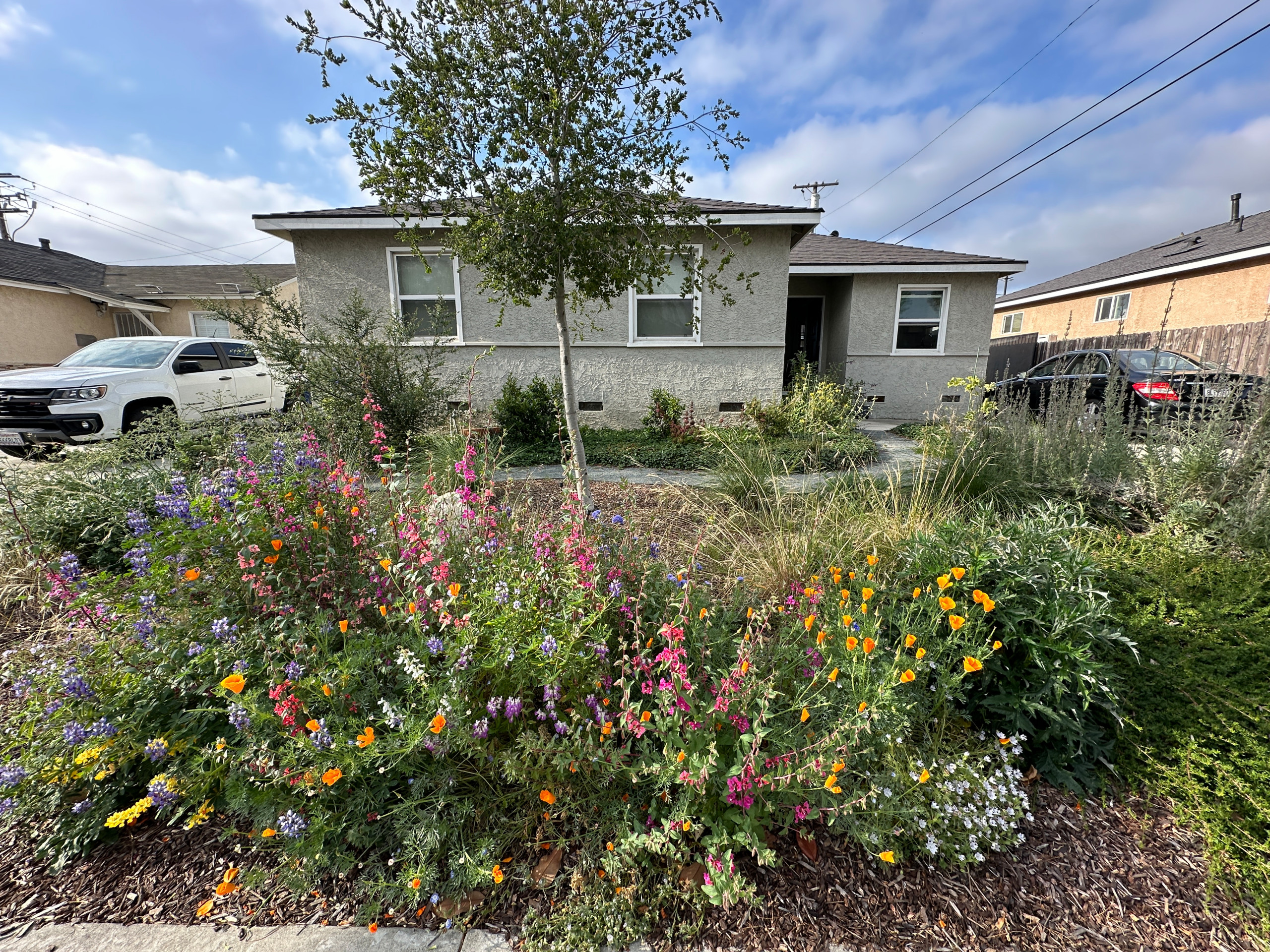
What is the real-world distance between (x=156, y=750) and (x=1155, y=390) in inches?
376

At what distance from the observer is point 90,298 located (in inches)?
695

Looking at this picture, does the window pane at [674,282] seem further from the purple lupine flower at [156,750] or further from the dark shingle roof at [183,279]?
the dark shingle roof at [183,279]

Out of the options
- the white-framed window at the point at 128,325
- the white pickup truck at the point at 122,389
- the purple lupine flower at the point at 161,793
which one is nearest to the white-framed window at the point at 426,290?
the white pickup truck at the point at 122,389

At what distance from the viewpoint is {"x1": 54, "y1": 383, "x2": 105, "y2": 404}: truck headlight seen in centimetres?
682

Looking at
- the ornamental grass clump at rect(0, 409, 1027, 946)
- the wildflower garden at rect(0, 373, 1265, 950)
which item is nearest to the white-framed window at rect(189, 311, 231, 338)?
the wildflower garden at rect(0, 373, 1265, 950)

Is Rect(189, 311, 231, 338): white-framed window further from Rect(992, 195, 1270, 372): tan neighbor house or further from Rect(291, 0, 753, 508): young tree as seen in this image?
Rect(992, 195, 1270, 372): tan neighbor house

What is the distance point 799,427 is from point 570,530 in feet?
20.3

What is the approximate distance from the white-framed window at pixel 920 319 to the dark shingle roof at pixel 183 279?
68.9 feet

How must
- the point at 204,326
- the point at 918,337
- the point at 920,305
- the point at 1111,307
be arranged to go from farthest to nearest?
the point at 204,326 → the point at 1111,307 → the point at 918,337 → the point at 920,305

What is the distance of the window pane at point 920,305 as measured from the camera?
1105 cm

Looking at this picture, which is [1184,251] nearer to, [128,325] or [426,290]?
[426,290]

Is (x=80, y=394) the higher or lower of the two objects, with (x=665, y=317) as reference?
lower

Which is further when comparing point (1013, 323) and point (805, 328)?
point (1013, 323)

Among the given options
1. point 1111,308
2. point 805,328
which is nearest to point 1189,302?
point 1111,308
